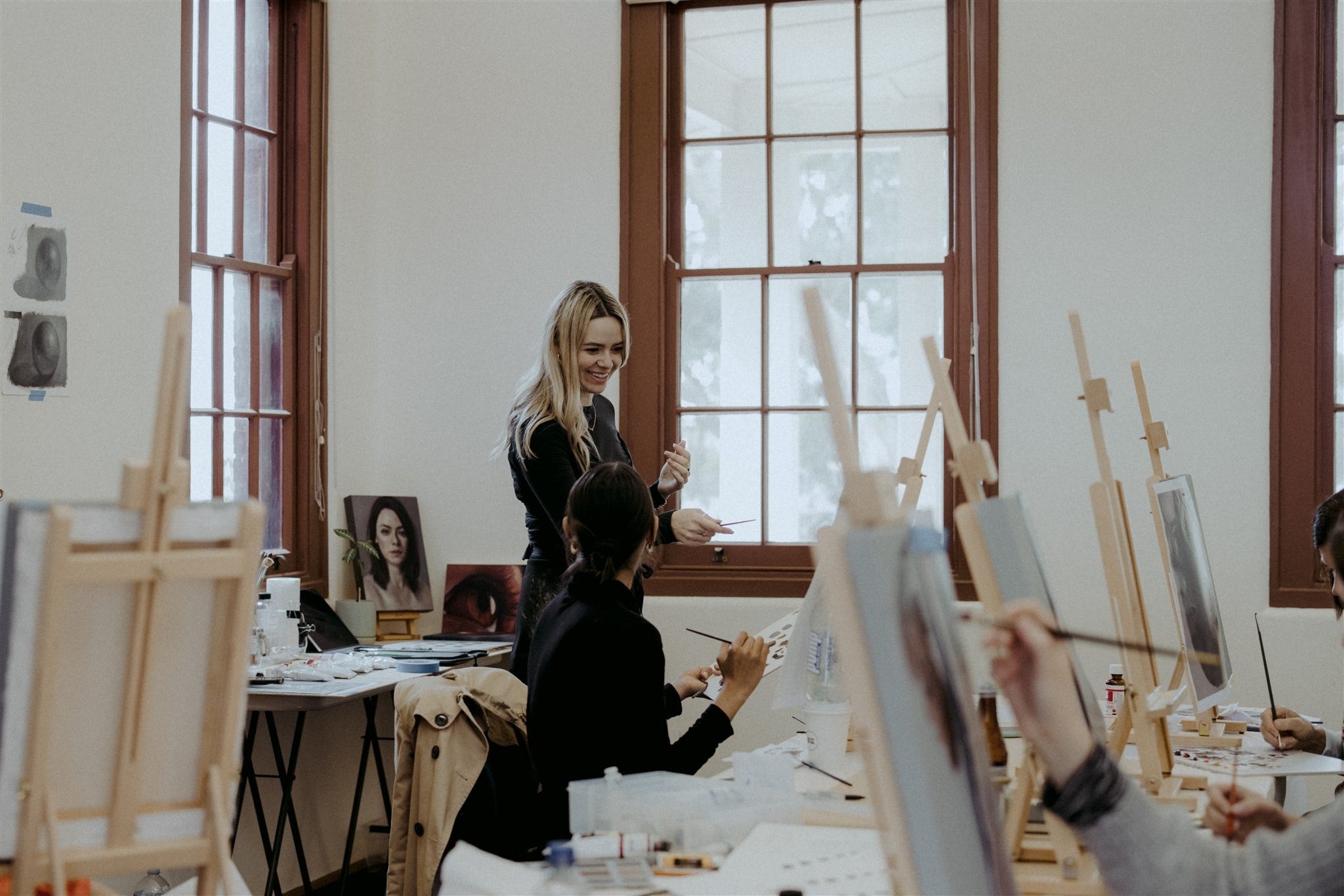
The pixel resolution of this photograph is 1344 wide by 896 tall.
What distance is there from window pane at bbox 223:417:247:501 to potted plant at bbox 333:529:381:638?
0.37 m

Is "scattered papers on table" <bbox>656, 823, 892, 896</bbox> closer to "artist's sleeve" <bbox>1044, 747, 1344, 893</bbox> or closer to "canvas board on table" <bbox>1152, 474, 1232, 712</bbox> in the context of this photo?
"artist's sleeve" <bbox>1044, 747, 1344, 893</bbox>

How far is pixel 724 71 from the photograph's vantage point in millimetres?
4402

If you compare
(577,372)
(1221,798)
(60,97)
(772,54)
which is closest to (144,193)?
(60,97)

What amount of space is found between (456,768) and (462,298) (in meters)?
2.23

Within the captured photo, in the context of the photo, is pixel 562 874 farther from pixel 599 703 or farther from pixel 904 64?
pixel 904 64

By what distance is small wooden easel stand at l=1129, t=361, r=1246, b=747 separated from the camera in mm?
2498

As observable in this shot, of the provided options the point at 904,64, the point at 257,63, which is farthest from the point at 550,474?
the point at 904,64

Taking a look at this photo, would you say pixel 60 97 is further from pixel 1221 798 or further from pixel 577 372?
pixel 1221 798

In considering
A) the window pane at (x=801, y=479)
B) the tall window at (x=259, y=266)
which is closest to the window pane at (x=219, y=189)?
the tall window at (x=259, y=266)

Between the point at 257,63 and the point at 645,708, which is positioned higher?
the point at 257,63

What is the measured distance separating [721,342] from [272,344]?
4.75 feet

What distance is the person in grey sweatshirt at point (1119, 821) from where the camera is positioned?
1133 millimetres

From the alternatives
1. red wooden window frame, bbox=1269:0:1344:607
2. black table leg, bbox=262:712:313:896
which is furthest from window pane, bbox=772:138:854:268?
black table leg, bbox=262:712:313:896

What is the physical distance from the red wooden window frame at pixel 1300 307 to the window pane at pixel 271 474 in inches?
119
